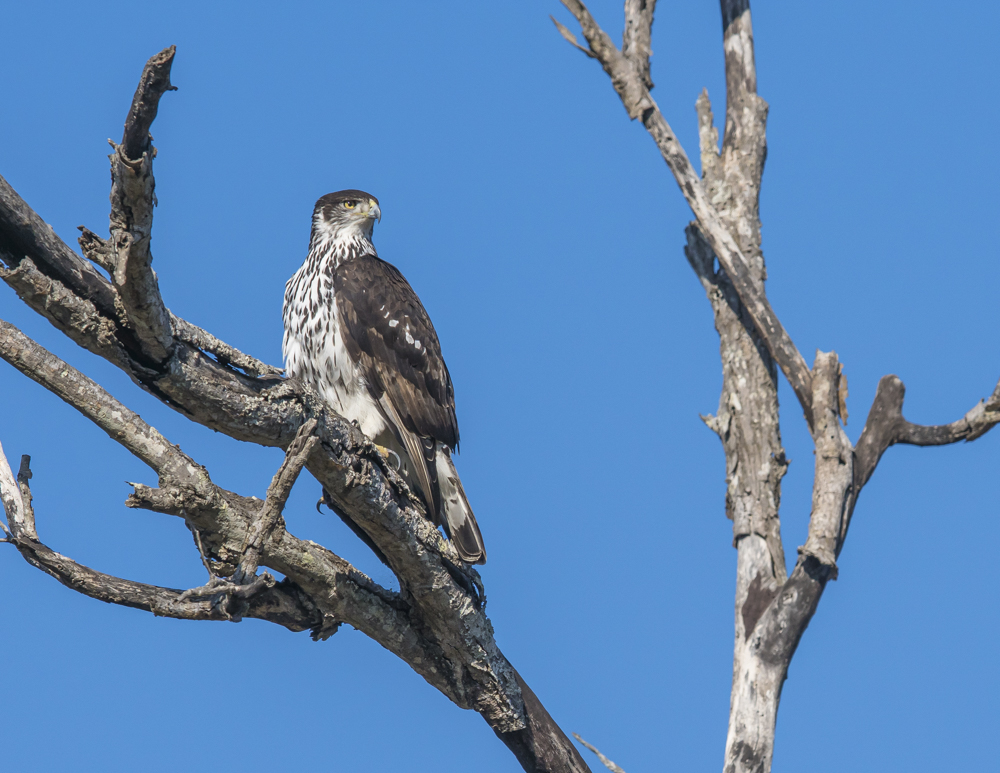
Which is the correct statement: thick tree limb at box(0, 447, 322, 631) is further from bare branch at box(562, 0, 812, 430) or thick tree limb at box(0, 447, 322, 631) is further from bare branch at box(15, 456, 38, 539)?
bare branch at box(562, 0, 812, 430)

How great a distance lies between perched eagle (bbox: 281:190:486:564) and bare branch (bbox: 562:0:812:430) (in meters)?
2.89

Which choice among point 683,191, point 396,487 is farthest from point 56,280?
point 683,191

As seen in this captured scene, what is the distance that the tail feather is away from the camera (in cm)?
598

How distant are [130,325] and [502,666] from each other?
2.97m

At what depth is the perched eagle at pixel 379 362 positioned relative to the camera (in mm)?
6840

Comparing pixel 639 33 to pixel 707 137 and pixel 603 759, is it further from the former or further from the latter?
pixel 603 759

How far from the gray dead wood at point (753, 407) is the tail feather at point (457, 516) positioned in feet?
8.88

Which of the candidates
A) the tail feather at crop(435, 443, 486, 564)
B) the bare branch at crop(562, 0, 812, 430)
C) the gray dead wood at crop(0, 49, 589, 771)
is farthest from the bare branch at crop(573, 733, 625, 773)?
the bare branch at crop(562, 0, 812, 430)

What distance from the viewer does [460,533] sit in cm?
611

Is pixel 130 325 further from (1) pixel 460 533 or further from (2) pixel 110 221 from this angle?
(1) pixel 460 533

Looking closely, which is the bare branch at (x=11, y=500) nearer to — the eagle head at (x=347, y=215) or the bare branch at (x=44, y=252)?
the bare branch at (x=44, y=252)

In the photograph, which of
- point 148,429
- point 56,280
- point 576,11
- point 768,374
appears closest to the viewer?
point 56,280

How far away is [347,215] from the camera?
8.34 m

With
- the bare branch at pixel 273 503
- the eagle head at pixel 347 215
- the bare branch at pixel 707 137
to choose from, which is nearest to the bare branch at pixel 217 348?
the bare branch at pixel 273 503
